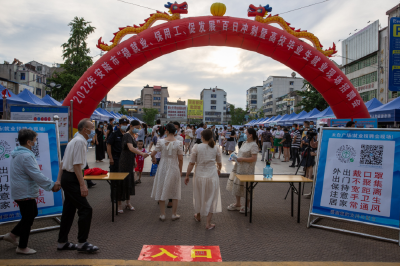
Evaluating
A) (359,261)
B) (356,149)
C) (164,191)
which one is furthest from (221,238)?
(356,149)

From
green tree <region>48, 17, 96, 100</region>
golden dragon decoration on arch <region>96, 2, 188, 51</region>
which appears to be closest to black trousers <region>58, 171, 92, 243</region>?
golden dragon decoration on arch <region>96, 2, 188, 51</region>

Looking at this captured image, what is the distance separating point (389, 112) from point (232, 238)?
946cm

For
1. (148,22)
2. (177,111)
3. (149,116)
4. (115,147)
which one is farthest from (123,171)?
(149,116)

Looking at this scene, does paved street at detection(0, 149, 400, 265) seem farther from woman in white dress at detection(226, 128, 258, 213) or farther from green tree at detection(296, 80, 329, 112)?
green tree at detection(296, 80, 329, 112)

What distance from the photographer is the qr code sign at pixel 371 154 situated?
432 centimetres

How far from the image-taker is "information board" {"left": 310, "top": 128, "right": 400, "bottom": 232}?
415 cm

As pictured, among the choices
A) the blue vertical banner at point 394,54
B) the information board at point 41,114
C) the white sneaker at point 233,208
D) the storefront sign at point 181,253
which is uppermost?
the blue vertical banner at point 394,54

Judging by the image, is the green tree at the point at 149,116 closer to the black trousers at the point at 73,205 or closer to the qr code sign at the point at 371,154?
the black trousers at the point at 73,205

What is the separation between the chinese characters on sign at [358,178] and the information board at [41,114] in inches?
246

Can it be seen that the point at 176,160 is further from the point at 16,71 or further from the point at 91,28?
the point at 16,71

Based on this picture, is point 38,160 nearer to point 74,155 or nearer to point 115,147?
point 74,155

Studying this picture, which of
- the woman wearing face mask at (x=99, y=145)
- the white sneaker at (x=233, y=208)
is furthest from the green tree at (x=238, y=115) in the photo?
the white sneaker at (x=233, y=208)

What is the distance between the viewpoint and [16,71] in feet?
148

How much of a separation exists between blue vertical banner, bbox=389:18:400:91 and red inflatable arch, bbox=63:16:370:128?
10.8 ft
